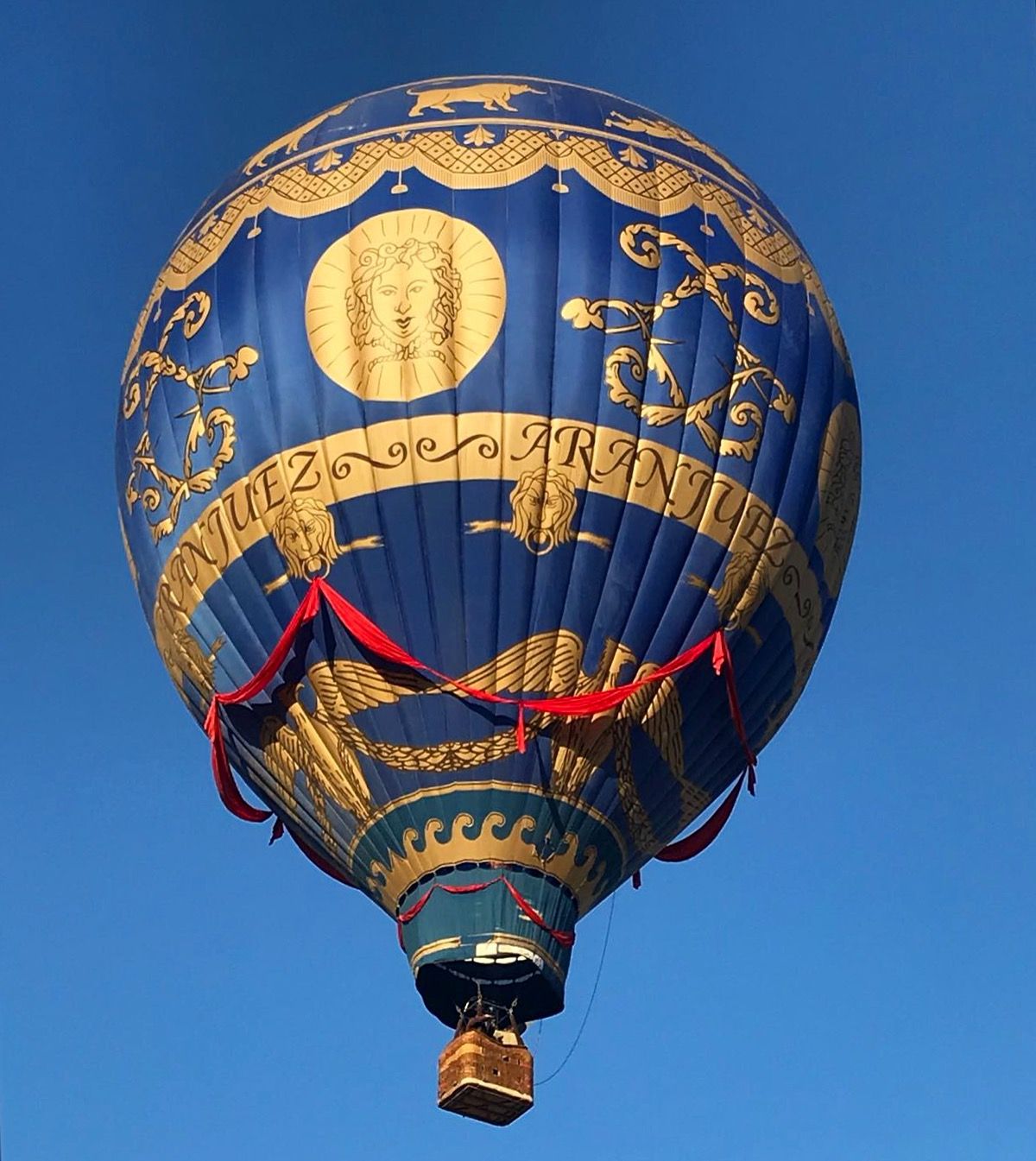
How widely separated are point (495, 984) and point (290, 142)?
6525 millimetres

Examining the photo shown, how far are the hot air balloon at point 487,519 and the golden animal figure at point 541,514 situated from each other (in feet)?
0.06

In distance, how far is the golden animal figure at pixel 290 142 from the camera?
26.3m

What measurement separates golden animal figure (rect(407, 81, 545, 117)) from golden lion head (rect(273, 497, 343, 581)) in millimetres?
3322

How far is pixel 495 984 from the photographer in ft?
80.4

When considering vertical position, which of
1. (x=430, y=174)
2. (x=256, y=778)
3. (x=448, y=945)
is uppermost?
(x=430, y=174)

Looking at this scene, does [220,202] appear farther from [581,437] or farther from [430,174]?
[581,437]

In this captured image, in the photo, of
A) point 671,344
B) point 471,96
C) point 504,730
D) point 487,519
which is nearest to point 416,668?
point 504,730

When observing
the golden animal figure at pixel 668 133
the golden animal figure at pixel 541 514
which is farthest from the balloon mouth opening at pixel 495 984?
the golden animal figure at pixel 668 133

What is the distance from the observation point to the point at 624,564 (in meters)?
24.4

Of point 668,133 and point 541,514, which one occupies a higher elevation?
point 668,133

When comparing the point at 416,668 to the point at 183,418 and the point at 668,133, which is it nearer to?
the point at 183,418

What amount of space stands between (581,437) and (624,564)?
923mm

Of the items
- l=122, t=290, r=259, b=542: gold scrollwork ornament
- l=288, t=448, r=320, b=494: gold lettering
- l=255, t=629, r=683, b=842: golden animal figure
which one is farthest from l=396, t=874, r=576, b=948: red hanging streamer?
l=122, t=290, r=259, b=542: gold scrollwork ornament

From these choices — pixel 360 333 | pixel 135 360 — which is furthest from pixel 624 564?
pixel 135 360
